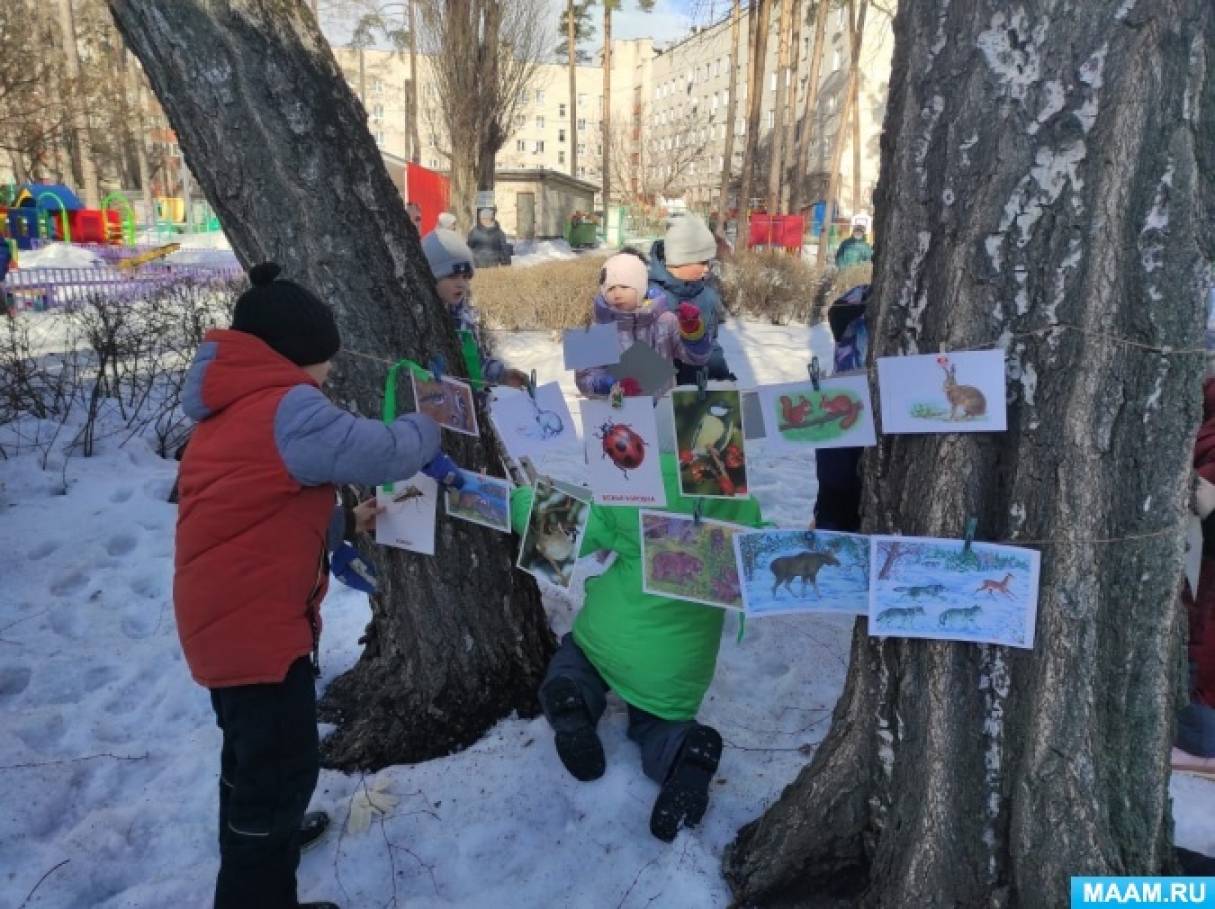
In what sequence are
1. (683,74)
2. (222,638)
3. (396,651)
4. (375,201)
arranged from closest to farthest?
1. (222,638)
2. (375,201)
3. (396,651)
4. (683,74)

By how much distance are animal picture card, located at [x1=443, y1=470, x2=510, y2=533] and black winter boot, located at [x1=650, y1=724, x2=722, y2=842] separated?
751 millimetres

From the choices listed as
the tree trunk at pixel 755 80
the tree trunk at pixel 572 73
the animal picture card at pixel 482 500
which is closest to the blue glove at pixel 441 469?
the animal picture card at pixel 482 500

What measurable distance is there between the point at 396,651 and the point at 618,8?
35.6 metres

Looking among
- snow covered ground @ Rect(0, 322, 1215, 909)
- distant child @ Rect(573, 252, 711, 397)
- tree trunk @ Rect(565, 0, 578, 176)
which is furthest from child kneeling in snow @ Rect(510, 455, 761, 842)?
tree trunk @ Rect(565, 0, 578, 176)

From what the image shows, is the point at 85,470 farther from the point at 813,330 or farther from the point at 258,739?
the point at 813,330

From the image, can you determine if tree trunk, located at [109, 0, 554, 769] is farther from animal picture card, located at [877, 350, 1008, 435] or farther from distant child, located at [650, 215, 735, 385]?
distant child, located at [650, 215, 735, 385]

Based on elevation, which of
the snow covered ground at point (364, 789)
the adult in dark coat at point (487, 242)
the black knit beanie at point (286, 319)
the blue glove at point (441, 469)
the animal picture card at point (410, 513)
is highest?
the adult in dark coat at point (487, 242)

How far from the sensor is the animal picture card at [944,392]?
1.44 m

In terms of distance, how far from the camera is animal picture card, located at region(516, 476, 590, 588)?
2.16m

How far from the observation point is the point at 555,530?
2.20m

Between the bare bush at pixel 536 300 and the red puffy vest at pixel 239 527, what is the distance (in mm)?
8476

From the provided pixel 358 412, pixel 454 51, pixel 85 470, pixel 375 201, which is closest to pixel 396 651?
pixel 358 412

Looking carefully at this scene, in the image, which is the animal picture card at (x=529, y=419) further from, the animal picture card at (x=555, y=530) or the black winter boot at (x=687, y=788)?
the black winter boot at (x=687, y=788)

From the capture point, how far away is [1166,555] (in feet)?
4.90
